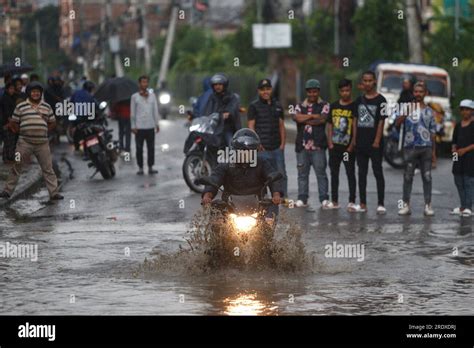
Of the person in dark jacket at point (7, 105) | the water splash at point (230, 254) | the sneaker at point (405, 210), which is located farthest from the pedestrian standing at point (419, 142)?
the person in dark jacket at point (7, 105)

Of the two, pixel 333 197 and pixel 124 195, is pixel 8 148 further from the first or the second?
pixel 333 197

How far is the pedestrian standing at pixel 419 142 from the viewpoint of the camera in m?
19.1

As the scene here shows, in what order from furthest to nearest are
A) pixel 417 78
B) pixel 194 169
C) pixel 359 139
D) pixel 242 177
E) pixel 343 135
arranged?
pixel 417 78
pixel 194 169
pixel 343 135
pixel 359 139
pixel 242 177

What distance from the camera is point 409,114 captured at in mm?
19375

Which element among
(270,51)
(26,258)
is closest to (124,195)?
(26,258)

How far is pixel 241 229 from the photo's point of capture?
1316 cm

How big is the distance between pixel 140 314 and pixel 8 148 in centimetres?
1570

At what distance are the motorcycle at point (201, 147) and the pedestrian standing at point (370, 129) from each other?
2.70 metres

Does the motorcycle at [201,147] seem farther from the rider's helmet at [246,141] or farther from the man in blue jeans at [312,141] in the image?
the rider's helmet at [246,141]

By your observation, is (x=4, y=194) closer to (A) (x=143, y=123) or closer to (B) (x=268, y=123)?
(B) (x=268, y=123)

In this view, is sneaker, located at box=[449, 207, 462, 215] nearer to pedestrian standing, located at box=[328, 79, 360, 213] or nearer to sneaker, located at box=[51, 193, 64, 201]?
pedestrian standing, located at box=[328, 79, 360, 213]

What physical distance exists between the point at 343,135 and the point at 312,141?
0.74 m

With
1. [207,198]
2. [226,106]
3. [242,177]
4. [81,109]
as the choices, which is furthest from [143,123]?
[207,198]

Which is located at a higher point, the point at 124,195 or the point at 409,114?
the point at 409,114
